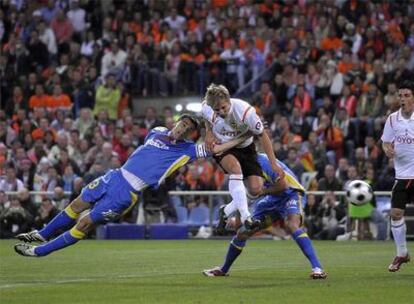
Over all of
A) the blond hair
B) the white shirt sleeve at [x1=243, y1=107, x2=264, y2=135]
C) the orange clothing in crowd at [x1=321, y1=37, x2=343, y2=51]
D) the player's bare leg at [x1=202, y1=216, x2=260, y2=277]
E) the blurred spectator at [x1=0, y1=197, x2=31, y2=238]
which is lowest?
the blurred spectator at [x1=0, y1=197, x2=31, y2=238]

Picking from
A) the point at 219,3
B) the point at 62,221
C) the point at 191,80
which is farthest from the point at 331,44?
the point at 62,221

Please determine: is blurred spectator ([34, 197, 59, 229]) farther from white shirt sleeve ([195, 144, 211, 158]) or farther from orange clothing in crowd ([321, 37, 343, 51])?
white shirt sleeve ([195, 144, 211, 158])

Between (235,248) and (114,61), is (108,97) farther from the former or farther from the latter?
(235,248)

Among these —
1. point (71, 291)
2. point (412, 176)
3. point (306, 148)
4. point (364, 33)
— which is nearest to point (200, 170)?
point (306, 148)

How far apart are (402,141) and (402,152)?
137 millimetres

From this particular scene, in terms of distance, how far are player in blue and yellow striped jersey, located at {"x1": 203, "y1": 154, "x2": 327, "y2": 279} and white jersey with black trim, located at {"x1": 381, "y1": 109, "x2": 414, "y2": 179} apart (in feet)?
5.17

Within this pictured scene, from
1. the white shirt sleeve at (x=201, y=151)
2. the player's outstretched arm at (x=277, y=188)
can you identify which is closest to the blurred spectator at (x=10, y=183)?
the white shirt sleeve at (x=201, y=151)

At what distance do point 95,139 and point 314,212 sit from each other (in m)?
Result: 6.17

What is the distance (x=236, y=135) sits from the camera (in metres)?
13.6

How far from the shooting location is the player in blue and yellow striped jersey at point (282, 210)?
13.0 m

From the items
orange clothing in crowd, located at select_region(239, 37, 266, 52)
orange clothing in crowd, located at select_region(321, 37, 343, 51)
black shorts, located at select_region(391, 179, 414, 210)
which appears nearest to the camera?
black shorts, located at select_region(391, 179, 414, 210)

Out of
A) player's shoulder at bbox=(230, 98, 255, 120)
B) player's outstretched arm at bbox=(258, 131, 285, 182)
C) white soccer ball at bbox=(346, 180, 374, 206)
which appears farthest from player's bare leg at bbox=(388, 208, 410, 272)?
player's shoulder at bbox=(230, 98, 255, 120)

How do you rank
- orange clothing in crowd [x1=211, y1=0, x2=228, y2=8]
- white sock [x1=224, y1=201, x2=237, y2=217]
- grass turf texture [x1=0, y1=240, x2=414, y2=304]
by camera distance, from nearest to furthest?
grass turf texture [x1=0, y1=240, x2=414, y2=304]
white sock [x1=224, y1=201, x2=237, y2=217]
orange clothing in crowd [x1=211, y1=0, x2=228, y2=8]

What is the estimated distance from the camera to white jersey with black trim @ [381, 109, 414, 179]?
14086mm
